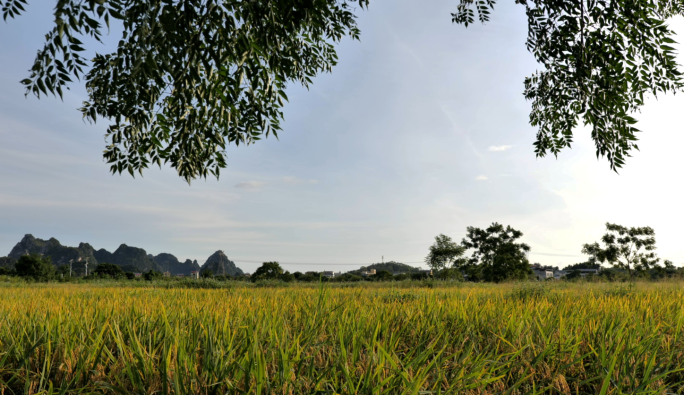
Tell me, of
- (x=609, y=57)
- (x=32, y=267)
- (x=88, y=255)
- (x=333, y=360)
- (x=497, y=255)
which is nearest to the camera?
(x=333, y=360)

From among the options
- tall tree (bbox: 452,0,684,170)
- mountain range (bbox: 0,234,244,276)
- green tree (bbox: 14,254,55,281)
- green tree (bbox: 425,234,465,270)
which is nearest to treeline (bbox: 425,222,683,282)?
green tree (bbox: 425,234,465,270)

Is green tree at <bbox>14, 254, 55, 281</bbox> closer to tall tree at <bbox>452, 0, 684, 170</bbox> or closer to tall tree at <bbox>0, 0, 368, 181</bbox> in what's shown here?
tall tree at <bbox>0, 0, 368, 181</bbox>

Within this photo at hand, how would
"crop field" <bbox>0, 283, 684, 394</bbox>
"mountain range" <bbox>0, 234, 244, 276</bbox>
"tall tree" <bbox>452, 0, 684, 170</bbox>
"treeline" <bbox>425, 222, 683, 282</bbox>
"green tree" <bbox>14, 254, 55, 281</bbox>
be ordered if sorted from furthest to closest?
1. "mountain range" <bbox>0, 234, 244, 276</bbox>
2. "green tree" <bbox>14, 254, 55, 281</bbox>
3. "treeline" <bbox>425, 222, 683, 282</bbox>
4. "tall tree" <bbox>452, 0, 684, 170</bbox>
5. "crop field" <bbox>0, 283, 684, 394</bbox>

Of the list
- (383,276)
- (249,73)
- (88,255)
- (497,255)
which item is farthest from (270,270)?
(88,255)

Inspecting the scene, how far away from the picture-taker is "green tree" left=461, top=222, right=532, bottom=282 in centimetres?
3475

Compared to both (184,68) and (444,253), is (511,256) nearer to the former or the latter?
(444,253)

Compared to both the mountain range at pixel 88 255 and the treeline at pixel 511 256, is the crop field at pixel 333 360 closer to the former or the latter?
the treeline at pixel 511 256

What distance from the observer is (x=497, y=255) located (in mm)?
35812

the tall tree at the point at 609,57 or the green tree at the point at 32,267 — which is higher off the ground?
the tall tree at the point at 609,57

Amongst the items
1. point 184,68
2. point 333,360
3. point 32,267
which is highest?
point 184,68

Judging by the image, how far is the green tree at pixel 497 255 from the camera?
114 feet

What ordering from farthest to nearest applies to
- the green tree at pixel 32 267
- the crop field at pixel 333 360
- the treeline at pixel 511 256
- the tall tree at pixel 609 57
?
1. the green tree at pixel 32 267
2. the treeline at pixel 511 256
3. the tall tree at pixel 609 57
4. the crop field at pixel 333 360

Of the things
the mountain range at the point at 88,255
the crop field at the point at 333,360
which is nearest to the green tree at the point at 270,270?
the crop field at the point at 333,360

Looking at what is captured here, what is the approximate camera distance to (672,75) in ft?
19.3
